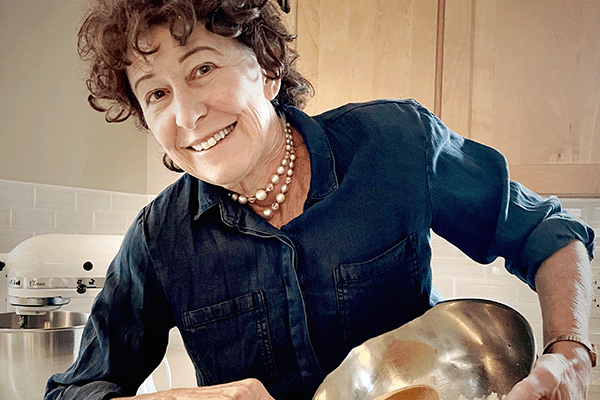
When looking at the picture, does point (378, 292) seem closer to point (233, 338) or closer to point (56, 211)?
point (233, 338)

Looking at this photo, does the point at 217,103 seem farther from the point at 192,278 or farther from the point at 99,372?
the point at 99,372

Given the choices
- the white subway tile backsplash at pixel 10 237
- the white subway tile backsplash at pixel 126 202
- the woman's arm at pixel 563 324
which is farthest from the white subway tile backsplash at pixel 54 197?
the woman's arm at pixel 563 324

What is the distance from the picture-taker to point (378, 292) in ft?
3.07

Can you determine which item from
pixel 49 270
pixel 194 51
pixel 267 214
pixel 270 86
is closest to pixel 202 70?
pixel 194 51

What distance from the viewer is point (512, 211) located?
2.86ft

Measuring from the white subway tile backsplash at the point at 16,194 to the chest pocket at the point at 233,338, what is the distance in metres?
0.97

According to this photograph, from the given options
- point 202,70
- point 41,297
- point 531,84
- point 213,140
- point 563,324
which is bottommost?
point 41,297

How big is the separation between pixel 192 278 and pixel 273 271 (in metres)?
0.14

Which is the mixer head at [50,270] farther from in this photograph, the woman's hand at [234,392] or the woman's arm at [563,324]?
the woman's arm at [563,324]

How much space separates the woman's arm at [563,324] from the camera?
1.96 feet

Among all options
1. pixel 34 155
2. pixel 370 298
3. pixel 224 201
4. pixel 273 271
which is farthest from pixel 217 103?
pixel 34 155

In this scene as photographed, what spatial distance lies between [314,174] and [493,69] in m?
0.99

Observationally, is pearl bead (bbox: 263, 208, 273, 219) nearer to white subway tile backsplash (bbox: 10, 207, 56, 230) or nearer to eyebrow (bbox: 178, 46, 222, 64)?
eyebrow (bbox: 178, 46, 222, 64)

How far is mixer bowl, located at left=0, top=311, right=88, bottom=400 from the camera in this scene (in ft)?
3.94
